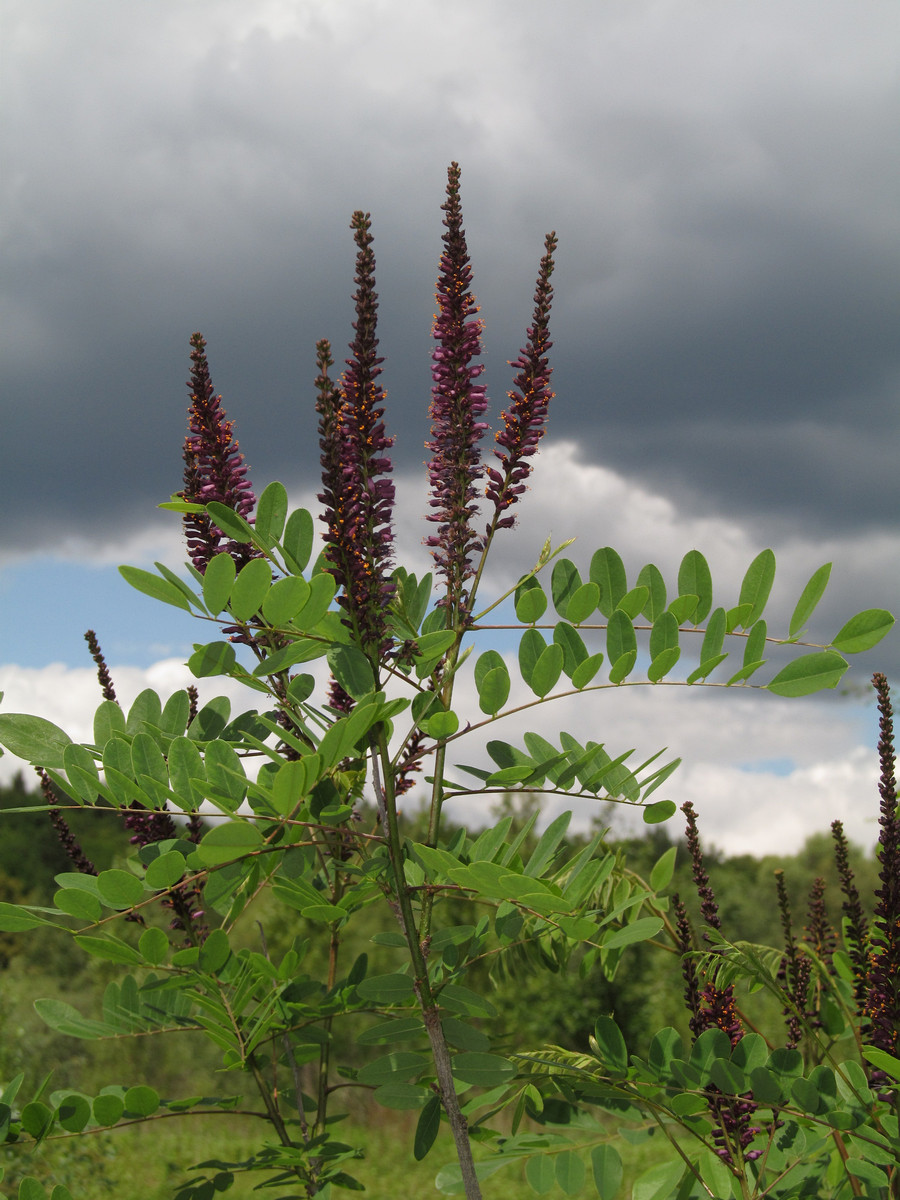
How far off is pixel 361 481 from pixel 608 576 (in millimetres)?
789

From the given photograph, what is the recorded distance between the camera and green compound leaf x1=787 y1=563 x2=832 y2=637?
7.99 feet

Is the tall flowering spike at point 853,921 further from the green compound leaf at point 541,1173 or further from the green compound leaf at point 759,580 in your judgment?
the green compound leaf at point 541,1173

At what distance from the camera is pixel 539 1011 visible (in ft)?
61.4

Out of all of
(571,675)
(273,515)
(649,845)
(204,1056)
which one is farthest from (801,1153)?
(204,1056)

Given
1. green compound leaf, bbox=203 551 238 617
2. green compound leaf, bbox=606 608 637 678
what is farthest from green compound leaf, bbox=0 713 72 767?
green compound leaf, bbox=606 608 637 678

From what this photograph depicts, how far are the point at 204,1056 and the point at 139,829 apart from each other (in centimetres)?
2433

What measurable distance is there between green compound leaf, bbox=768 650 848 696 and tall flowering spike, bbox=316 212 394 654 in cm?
101

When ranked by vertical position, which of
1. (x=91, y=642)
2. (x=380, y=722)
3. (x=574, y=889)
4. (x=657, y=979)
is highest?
(x=91, y=642)

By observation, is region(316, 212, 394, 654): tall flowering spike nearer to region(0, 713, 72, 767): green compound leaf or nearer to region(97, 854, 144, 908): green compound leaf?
region(97, 854, 144, 908): green compound leaf

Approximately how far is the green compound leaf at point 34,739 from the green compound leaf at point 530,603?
1172mm

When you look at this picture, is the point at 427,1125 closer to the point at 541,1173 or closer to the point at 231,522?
the point at 541,1173

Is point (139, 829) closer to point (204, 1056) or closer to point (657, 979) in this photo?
point (657, 979)

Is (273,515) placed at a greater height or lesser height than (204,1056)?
greater

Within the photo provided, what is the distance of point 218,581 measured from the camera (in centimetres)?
199
